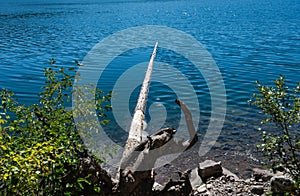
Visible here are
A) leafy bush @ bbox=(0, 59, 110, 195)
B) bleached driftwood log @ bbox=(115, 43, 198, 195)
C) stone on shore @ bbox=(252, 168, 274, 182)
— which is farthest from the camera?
stone on shore @ bbox=(252, 168, 274, 182)

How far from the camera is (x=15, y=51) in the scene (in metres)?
30.2

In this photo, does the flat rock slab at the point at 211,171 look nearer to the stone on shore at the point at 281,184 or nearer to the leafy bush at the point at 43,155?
the stone on shore at the point at 281,184

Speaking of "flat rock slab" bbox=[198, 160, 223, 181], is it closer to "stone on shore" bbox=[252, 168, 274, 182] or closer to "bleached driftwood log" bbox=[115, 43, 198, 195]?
"stone on shore" bbox=[252, 168, 274, 182]

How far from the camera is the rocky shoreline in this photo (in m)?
8.07

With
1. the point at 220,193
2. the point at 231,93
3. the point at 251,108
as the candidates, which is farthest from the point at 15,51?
the point at 220,193

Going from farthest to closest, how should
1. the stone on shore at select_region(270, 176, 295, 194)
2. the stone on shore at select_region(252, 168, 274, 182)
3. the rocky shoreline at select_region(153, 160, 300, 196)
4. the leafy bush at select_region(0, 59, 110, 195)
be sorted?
1. the stone on shore at select_region(252, 168, 274, 182)
2. the rocky shoreline at select_region(153, 160, 300, 196)
3. the stone on shore at select_region(270, 176, 295, 194)
4. the leafy bush at select_region(0, 59, 110, 195)

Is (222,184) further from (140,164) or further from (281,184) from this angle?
(140,164)

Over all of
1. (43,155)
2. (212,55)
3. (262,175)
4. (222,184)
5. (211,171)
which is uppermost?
(212,55)

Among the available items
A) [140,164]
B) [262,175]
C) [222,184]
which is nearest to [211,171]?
[222,184]

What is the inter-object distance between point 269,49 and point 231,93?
1347cm

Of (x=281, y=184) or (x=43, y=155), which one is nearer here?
(x=43, y=155)

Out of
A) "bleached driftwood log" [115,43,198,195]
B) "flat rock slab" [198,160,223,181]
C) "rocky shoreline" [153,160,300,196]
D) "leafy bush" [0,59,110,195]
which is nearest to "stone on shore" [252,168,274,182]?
"rocky shoreline" [153,160,300,196]

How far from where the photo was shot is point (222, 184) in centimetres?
960

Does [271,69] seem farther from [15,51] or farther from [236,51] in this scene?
[15,51]
